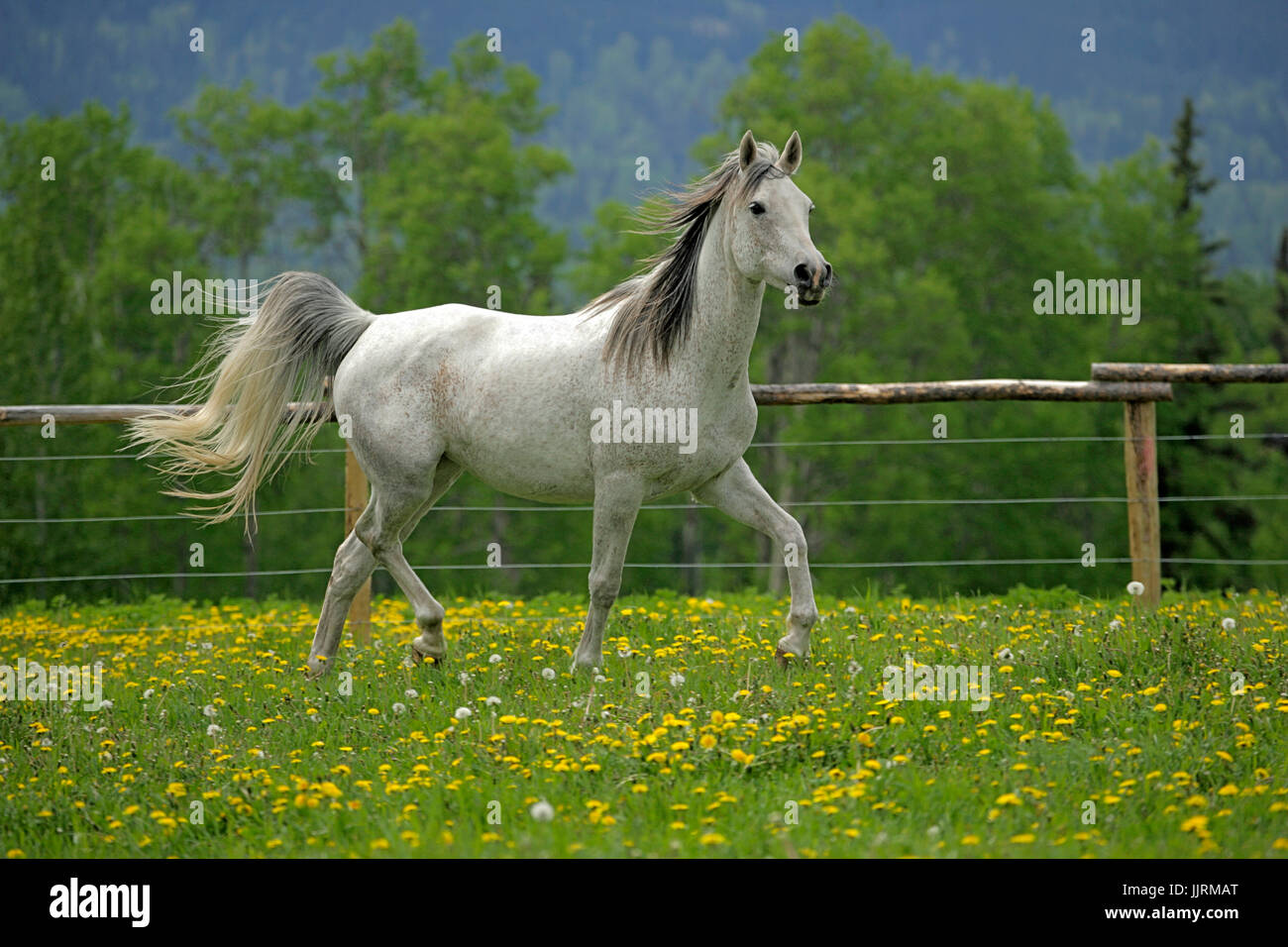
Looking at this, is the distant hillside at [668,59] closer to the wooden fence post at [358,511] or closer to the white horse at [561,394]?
the wooden fence post at [358,511]

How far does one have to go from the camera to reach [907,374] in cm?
3241

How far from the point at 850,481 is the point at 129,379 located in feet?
64.1

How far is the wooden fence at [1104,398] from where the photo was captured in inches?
290

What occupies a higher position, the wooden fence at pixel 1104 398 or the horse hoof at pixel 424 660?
the wooden fence at pixel 1104 398

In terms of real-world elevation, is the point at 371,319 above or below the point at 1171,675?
above

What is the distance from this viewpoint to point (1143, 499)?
737cm

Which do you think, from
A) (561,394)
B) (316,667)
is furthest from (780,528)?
(316,667)

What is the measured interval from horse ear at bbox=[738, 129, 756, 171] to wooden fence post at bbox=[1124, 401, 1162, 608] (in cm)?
332

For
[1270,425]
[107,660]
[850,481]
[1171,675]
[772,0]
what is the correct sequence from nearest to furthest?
[1171,675] < [107,660] < [850,481] < [1270,425] < [772,0]

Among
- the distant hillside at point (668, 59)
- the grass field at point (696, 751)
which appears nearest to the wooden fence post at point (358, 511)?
the grass field at point (696, 751)

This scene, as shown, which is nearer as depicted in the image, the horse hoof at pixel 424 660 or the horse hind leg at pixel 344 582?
the horse hoof at pixel 424 660
